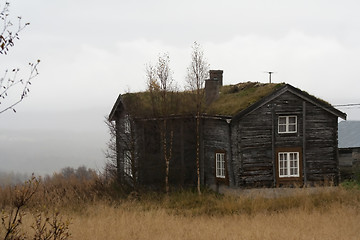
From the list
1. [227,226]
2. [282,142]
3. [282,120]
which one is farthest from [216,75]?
[227,226]

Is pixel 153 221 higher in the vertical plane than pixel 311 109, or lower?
lower

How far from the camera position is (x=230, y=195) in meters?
20.4

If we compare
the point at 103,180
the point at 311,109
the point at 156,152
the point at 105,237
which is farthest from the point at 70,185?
the point at 311,109

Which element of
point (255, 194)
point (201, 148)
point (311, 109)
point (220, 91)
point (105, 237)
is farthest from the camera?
point (220, 91)

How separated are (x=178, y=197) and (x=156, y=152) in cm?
314

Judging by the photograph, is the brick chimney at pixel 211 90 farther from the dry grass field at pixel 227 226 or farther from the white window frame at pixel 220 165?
the dry grass field at pixel 227 226

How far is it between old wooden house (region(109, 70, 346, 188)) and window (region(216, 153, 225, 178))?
0.06 meters

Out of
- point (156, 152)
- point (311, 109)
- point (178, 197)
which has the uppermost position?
point (311, 109)

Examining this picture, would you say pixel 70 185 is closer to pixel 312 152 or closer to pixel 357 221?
pixel 312 152

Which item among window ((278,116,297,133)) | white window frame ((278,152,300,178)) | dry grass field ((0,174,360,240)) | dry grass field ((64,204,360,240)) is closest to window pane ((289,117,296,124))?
window ((278,116,297,133))

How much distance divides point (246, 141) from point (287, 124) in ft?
8.59

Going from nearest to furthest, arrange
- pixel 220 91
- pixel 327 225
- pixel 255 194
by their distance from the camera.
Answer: pixel 327 225 < pixel 255 194 < pixel 220 91

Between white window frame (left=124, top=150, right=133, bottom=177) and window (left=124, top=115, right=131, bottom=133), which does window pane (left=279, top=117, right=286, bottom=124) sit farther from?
white window frame (left=124, top=150, right=133, bottom=177)

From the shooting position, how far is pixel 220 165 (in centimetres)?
2195
